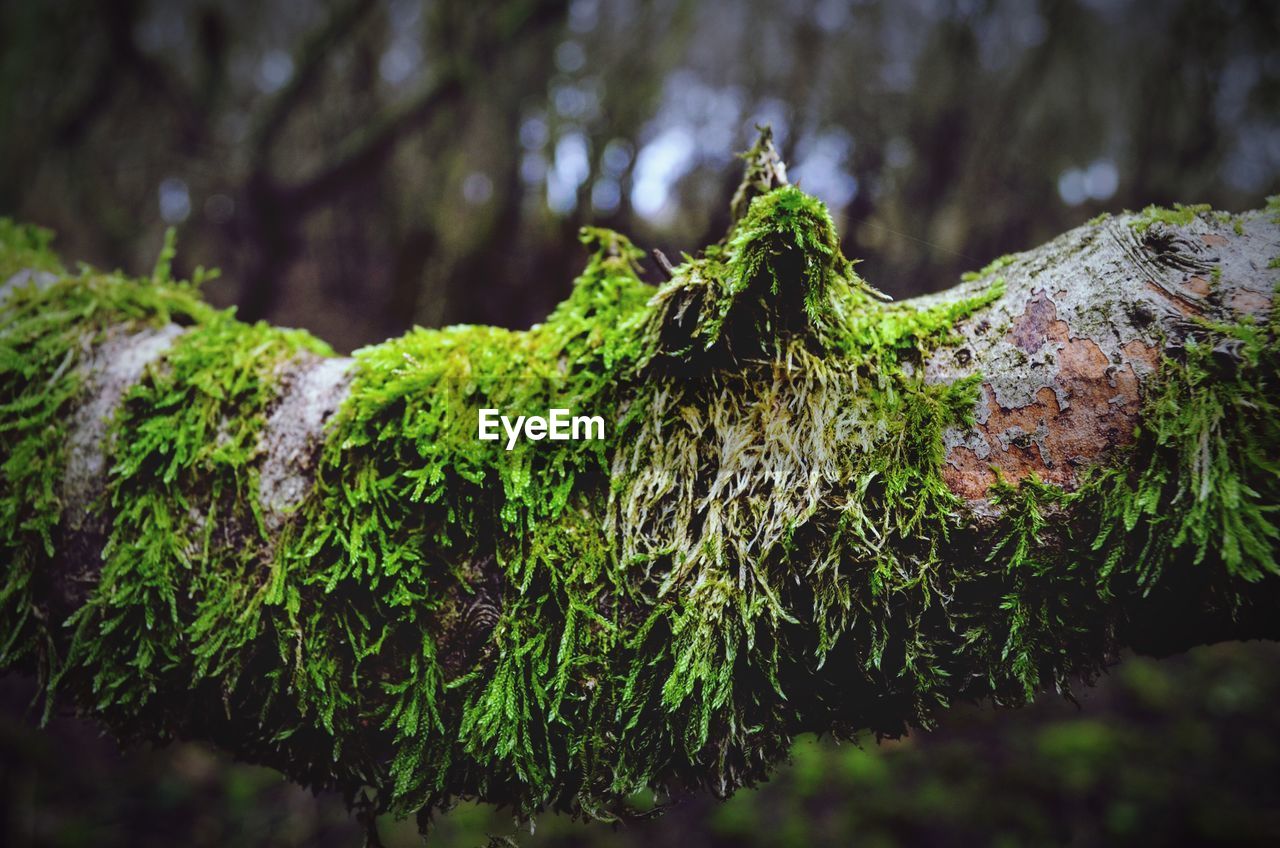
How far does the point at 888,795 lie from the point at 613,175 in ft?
15.4

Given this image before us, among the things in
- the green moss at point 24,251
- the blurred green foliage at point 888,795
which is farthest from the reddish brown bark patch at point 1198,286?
the blurred green foliage at point 888,795

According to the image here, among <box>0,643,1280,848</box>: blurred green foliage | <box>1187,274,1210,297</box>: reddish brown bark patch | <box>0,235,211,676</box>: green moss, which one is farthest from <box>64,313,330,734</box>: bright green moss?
<box>0,643,1280,848</box>: blurred green foliage

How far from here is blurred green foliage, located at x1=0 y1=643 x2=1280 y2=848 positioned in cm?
373

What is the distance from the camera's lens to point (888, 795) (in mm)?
4070

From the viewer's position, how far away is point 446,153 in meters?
4.55

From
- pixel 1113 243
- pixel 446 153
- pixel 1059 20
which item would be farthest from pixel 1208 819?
pixel 446 153

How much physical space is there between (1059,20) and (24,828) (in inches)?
329

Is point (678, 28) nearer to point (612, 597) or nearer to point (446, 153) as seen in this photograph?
point (446, 153)

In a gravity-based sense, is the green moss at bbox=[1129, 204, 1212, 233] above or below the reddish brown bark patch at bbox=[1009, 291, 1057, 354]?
above

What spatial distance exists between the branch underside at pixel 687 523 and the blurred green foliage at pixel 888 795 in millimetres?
3208

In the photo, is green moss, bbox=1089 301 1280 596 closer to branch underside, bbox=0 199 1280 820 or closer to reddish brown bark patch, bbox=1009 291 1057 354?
branch underside, bbox=0 199 1280 820

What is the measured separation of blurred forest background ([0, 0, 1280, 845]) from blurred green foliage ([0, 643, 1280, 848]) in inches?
0.8

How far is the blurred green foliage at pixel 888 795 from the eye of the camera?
3727 mm

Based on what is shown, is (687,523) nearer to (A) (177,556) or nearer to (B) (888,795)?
(A) (177,556)
